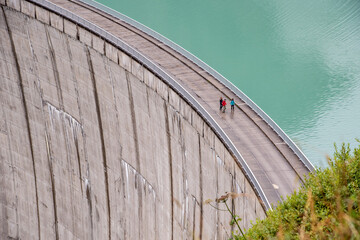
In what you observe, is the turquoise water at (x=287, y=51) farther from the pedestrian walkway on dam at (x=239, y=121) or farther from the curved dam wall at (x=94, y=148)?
the curved dam wall at (x=94, y=148)

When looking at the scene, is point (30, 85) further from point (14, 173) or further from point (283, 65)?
point (283, 65)

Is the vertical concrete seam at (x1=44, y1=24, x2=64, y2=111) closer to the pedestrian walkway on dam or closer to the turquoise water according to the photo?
the pedestrian walkway on dam

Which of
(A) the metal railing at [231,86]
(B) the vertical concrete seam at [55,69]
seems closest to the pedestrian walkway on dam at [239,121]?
(A) the metal railing at [231,86]

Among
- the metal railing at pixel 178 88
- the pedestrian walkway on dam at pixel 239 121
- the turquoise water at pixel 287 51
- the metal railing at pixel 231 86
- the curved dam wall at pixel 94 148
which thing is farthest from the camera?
the turquoise water at pixel 287 51

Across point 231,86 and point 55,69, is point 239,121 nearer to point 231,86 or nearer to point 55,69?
point 231,86

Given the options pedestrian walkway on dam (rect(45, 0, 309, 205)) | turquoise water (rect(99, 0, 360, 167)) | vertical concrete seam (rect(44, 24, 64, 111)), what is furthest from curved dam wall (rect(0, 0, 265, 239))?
turquoise water (rect(99, 0, 360, 167))

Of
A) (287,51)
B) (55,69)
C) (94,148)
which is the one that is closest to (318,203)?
(94,148)

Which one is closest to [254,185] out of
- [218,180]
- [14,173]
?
[218,180]
